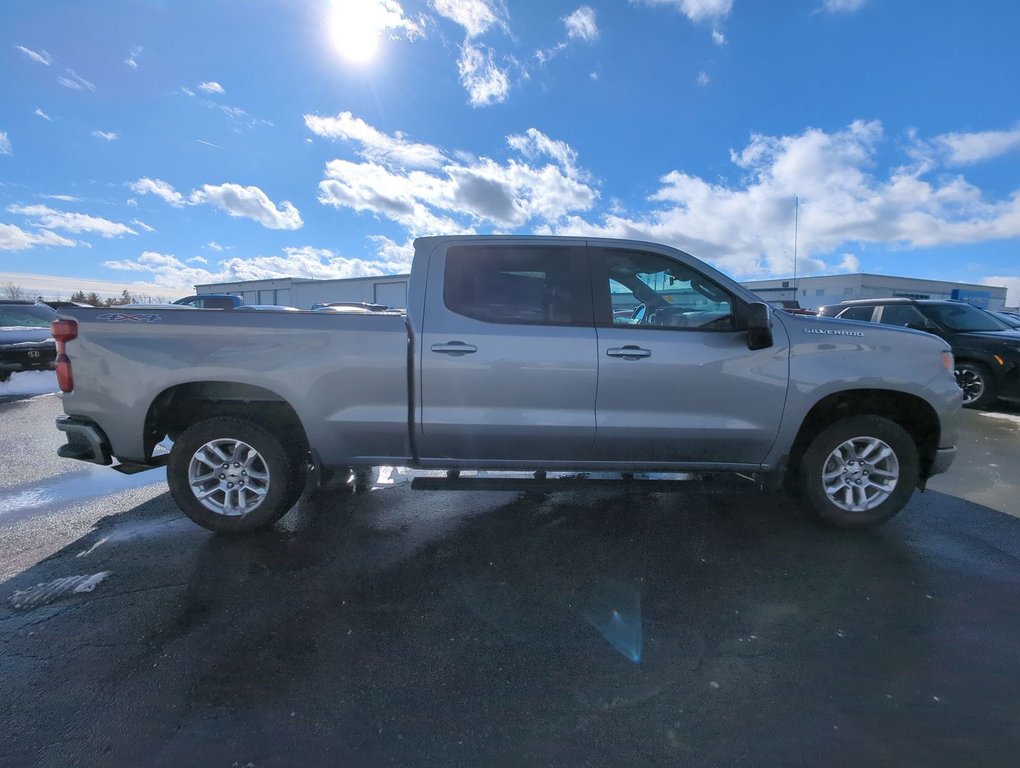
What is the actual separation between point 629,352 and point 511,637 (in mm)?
1837

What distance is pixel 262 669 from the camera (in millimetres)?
2328

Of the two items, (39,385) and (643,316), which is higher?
(643,316)

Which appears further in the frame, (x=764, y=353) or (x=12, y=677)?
(x=764, y=353)

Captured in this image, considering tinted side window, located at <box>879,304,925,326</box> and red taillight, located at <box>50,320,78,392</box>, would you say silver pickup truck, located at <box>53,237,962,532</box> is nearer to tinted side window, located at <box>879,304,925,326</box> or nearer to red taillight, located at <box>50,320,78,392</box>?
red taillight, located at <box>50,320,78,392</box>

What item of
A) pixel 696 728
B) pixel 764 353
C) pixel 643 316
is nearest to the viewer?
pixel 696 728

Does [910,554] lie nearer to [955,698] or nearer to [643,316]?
[955,698]

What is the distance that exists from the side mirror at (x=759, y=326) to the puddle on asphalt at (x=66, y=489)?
5193mm

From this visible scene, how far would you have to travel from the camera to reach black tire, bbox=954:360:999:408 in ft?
26.6

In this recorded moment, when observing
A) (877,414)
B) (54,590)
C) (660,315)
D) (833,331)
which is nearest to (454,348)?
(660,315)

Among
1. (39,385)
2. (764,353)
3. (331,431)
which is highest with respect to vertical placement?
(764,353)

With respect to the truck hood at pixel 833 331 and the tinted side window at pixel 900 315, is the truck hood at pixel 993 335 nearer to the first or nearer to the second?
the tinted side window at pixel 900 315

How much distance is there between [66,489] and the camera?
15.1 feet

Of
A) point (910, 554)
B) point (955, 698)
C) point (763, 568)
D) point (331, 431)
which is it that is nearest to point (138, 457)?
point (331, 431)

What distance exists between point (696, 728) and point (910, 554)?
2.40 metres
